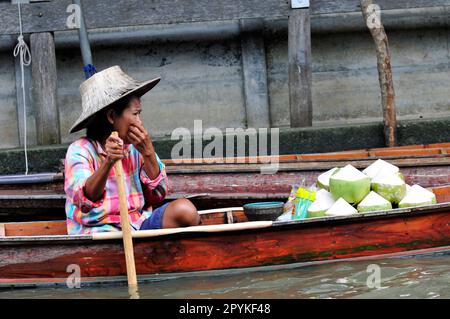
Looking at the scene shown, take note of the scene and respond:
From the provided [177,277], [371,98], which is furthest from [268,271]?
[371,98]

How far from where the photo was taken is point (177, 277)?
241 inches

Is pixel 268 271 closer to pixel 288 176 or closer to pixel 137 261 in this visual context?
pixel 137 261

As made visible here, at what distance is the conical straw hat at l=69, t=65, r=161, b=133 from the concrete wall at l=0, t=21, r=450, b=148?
4415 mm

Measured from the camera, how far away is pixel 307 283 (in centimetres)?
593

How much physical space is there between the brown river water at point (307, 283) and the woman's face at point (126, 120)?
0.93m

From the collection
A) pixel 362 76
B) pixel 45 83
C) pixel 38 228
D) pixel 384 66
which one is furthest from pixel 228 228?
pixel 362 76

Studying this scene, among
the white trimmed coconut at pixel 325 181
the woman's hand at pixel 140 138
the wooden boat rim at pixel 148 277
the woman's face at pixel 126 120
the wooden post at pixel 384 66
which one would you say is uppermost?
the wooden post at pixel 384 66

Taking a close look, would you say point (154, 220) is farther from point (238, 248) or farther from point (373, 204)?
point (373, 204)

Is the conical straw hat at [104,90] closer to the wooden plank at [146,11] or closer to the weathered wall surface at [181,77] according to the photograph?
the wooden plank at [146,11]

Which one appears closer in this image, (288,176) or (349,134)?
(288,176)

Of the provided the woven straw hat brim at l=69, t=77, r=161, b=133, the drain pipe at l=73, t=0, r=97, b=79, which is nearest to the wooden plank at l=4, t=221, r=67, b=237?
the woven straw hat brim at l=69, t=77, r=161, b=133

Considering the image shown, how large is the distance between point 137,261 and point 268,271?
83 centimetres

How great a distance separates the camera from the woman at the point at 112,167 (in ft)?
19.0

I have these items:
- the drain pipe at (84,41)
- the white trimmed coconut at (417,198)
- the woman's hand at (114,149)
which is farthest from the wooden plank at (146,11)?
the woman's hand at (114,149)
